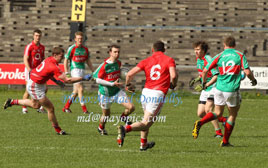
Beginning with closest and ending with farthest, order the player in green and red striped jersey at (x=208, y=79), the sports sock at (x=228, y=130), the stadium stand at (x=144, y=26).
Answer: the sports sock at (x=228, y=130), the player in green and red striped jersey at (x=208, y=79), the stadium stand at (x=144, y=26)

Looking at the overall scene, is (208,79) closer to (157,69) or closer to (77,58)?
(157,69)

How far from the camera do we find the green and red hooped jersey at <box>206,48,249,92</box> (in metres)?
10.0

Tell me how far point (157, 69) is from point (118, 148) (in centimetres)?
160

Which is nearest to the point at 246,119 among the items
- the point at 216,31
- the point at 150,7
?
the point at 216,31

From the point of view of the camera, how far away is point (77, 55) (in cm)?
1702

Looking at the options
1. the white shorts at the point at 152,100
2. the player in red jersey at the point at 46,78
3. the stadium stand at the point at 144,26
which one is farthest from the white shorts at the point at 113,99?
the stadium stand at the point at 144,26

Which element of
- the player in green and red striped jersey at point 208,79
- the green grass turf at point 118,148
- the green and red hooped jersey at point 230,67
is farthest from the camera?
the player in green and red striped jersey at point 208,79

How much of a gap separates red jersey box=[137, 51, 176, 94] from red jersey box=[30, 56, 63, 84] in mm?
2612

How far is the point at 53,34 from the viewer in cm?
3281

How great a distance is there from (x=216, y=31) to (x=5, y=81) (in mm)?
11667

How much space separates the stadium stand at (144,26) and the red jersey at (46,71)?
1786cm

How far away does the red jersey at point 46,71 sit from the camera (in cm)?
1144

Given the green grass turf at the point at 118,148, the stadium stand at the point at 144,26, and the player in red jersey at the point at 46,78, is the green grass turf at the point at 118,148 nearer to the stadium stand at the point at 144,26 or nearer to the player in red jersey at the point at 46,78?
the player in red jersey at the point at 46,78

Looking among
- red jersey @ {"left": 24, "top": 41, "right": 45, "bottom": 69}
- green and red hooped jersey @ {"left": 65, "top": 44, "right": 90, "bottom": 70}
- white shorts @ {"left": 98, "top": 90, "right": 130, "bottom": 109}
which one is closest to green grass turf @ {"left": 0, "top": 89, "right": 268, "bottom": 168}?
white shorts @ {"left": 98, "top": 90, "right": 130, "bottom": 109}
